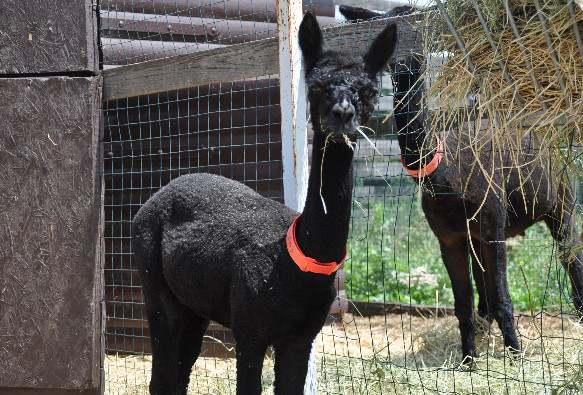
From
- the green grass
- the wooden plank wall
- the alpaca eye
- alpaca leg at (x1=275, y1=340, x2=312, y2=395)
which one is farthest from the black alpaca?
the wooden plank wall

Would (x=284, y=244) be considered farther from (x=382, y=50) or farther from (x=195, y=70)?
(x=195, y=70)

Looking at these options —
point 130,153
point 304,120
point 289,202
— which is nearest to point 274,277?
point 289,202

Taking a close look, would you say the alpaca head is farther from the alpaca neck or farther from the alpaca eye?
the alpaca neck

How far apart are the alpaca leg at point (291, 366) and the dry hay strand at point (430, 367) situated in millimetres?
684

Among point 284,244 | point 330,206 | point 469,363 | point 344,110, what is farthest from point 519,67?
point 469,363

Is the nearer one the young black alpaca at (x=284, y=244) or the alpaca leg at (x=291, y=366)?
the young black alpaca at (x=284, y=244)

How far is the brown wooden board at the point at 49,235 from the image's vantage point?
4.59 m

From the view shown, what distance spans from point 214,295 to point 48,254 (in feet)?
5.77

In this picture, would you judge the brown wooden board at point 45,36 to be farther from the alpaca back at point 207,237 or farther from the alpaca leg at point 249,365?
the alpaca leg at point 249,365

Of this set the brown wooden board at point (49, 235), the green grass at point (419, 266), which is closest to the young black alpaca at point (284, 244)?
the brown wooden board at point (49, 235)

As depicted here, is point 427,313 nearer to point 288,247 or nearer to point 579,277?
point 579,277

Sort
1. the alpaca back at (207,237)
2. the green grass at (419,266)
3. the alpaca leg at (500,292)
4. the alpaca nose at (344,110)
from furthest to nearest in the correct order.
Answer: the green grass at (419,266)
the alpaca leg at (500,292)
the alpaca back at (207,237)
the alpaca nose at (344,110)

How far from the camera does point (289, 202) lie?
3951mm

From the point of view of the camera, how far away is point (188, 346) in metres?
4.06
